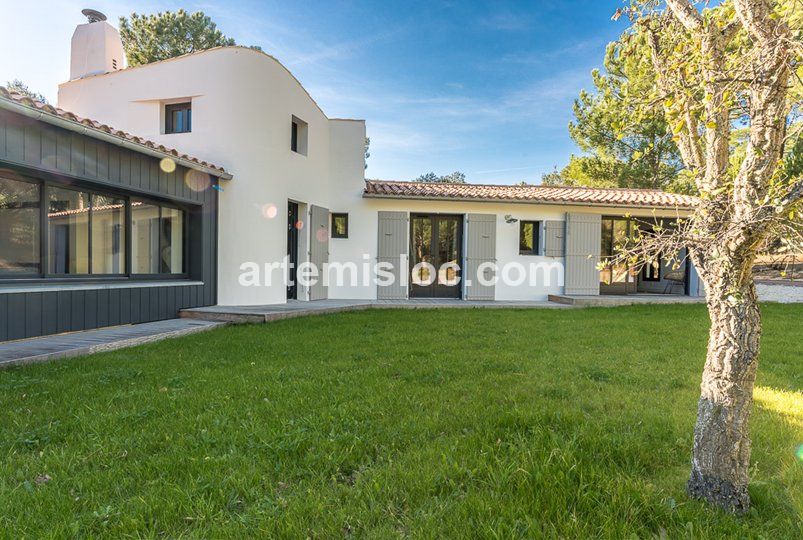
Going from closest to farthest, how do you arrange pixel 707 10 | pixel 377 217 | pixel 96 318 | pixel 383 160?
pixel 707 10 < pixel 96 318 < pixel 377 217 < pixel 383 160

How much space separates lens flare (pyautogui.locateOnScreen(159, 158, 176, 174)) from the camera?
22.7 ft

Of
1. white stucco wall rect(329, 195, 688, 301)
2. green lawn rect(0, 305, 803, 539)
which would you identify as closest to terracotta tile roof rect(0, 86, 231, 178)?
green lawn rect(0, 305, 803, 539)

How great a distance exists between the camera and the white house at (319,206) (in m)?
8.48

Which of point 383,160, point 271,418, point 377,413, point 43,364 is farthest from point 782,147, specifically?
point 383,160

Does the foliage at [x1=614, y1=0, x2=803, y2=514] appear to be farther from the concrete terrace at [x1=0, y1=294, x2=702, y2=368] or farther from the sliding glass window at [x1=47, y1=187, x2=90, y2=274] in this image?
the sliding glass window at [x1=47, y1=187, x2=90, y2=274]

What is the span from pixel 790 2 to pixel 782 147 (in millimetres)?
575

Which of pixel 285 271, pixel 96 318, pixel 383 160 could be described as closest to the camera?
pixel 96 318

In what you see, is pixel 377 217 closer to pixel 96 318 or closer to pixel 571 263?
pixel 571 263

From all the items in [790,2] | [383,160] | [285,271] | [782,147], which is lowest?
[285,271]

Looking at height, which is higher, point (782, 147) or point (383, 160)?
point (383, 160)

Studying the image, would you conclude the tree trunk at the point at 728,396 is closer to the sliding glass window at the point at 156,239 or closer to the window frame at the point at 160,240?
the window frame at the point at 160,240

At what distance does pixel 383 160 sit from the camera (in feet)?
82.9

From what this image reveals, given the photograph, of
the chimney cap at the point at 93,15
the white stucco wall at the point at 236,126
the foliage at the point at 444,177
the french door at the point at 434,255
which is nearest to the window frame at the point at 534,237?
the french door at the point at 434,255

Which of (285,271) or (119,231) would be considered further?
(285,271)
